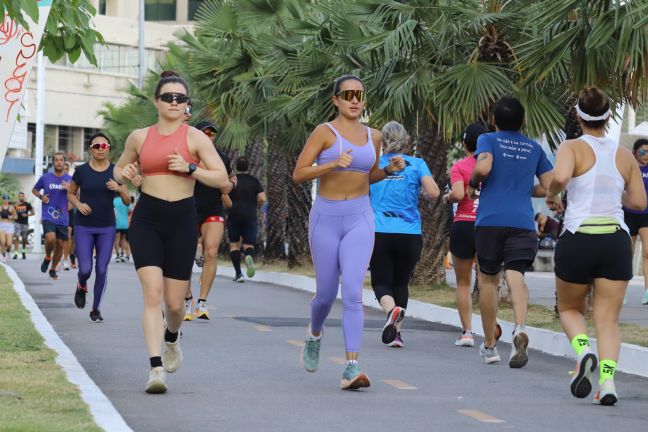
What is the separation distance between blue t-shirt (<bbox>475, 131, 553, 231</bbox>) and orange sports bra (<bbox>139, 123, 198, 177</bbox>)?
8.54 ft

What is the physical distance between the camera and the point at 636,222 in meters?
16.9

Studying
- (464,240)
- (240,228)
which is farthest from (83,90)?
(464,240)

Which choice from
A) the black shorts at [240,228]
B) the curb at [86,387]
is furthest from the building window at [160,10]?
the curb at [86,387]

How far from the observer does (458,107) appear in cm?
1662

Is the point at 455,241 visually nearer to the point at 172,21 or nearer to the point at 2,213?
the point at 2,213

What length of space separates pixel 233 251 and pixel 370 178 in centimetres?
1376

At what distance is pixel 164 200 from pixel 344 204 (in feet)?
3.85

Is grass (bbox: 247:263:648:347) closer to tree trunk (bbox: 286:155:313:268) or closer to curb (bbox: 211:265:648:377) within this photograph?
curb (bbox: 211:265:648:377)

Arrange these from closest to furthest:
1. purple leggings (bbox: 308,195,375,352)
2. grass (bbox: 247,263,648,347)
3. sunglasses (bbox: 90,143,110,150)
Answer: purple leggings (bbox: 308,195,375,352) → grass (bbox: 247,263,648,347) → sunglasses (bbox: 90,143,110,150)

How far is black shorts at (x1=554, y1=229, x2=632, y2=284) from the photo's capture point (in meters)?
8.66

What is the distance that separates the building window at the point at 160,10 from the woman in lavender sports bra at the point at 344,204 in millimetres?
86672

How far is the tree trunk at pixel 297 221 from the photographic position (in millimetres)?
27750

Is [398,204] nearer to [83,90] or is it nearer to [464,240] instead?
[464,240]

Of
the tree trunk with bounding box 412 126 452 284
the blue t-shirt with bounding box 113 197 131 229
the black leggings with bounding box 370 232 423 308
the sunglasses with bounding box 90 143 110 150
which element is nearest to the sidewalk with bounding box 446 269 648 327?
the tree trunk with bounding box 412 126 452 284
